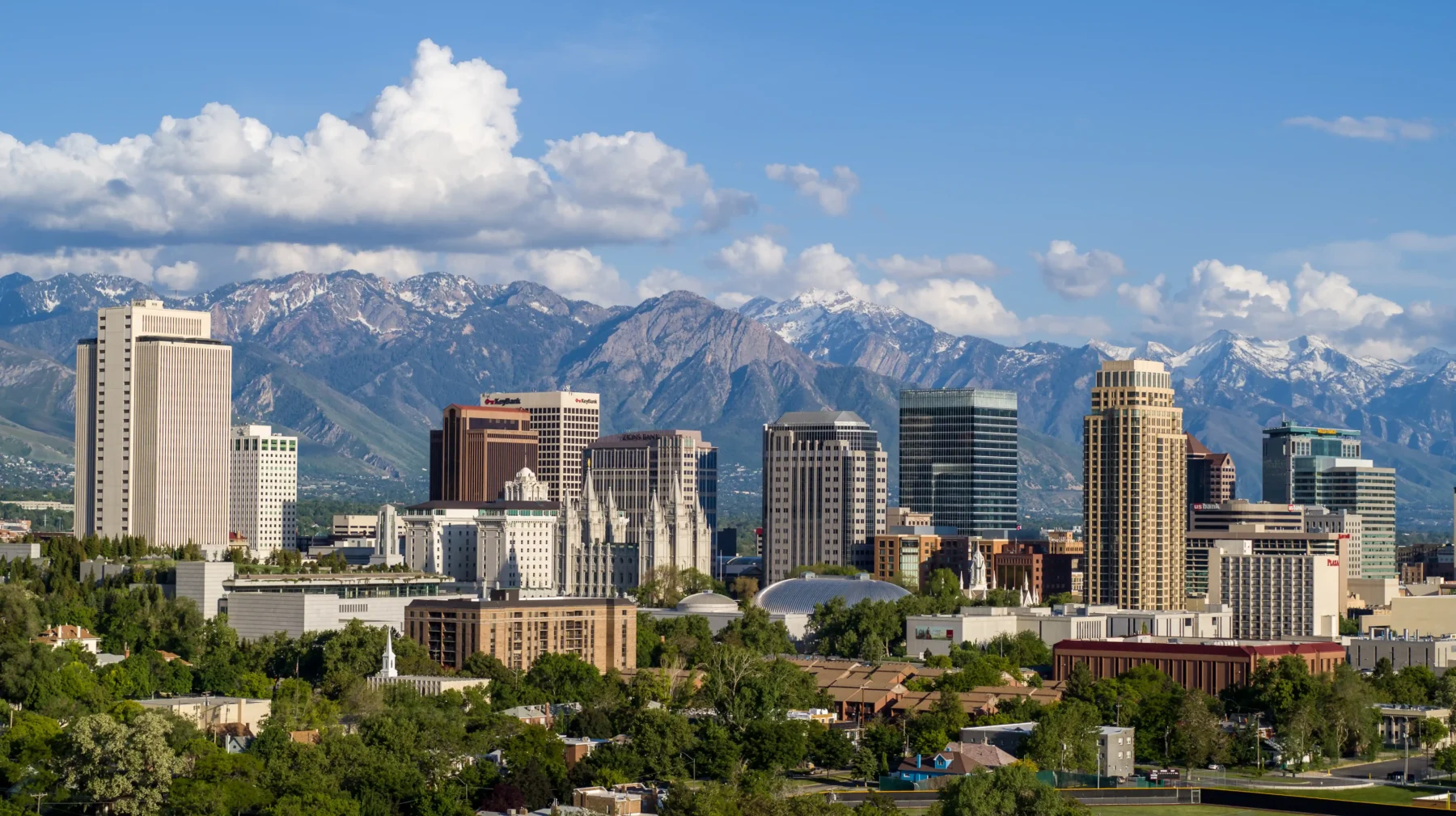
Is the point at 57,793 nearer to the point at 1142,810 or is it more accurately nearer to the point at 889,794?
the point at 889,794

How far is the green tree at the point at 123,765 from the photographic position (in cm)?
17312

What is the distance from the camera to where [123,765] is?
175m

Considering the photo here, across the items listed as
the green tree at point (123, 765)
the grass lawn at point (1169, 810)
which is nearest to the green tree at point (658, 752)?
the grass lawn at point (1169, 810)

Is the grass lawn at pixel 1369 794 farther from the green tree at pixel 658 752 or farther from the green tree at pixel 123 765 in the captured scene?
the green tree at pixel 123 765

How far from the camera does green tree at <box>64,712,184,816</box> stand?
568 feet

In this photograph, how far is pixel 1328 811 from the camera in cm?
18700

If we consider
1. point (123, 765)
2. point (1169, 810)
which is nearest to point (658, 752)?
point (1169, 810)

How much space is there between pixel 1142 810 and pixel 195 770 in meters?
69.4

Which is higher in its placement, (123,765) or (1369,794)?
(123,765)

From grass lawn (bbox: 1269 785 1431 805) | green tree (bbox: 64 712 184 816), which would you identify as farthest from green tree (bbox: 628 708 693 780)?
grass lawn (bbox: 1269 785 1431 805)

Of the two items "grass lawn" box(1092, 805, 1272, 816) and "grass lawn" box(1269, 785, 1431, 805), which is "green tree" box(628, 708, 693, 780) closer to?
"grass lawn" box(1092, 805, 1272, 816)

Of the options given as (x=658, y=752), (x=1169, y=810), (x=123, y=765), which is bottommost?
(x=1169, y=810)

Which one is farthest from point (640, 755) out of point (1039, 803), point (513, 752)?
point (1039, 803)

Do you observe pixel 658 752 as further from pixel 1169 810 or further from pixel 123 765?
pixel 123 765
